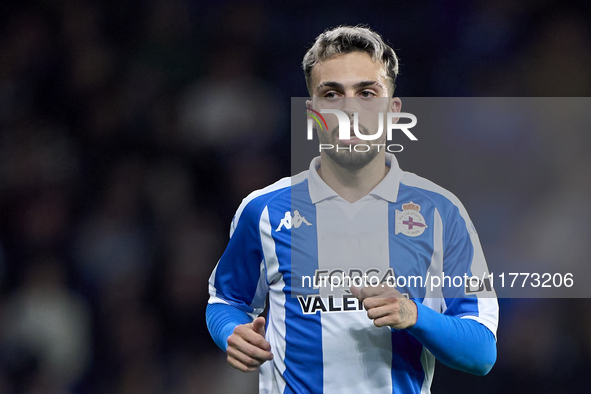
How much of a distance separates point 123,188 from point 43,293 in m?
0.55

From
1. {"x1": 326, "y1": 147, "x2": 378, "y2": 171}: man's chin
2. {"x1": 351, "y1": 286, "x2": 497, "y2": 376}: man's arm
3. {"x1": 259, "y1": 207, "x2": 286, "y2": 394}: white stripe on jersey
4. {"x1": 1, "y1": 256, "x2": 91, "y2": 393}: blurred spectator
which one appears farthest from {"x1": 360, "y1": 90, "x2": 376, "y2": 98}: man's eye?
{"x1": 1, "y1": 256, "x2": 91, "y2": 393}: blurred spectator

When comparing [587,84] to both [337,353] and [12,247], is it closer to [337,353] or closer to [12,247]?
[337,353]

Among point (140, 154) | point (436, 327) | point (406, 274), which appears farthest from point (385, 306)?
point (140, 154)

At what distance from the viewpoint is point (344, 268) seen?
1535 millimetres

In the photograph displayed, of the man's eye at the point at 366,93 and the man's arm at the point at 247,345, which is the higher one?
the man's eye at the point at 366,93

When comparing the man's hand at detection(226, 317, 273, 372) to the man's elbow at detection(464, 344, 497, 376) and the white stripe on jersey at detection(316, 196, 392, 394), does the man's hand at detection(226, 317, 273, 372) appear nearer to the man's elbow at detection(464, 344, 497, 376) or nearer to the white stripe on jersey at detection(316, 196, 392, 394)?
the white stripe on jersey at detection(316, 196, 392, 394)

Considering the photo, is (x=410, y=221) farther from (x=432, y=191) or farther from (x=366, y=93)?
(x=366, y=93)

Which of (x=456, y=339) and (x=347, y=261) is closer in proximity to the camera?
(x=456, y=339)

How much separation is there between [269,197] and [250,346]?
456mm

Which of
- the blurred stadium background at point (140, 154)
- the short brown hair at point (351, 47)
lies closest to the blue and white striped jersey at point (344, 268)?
the short brown hair at point (351, 47)

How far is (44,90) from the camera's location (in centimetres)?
241

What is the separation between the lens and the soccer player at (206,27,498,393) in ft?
4.70

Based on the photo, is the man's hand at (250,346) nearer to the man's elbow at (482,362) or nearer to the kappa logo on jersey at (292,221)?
the kappa logo on jersey at (292,221)

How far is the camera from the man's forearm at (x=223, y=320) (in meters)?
1.51
